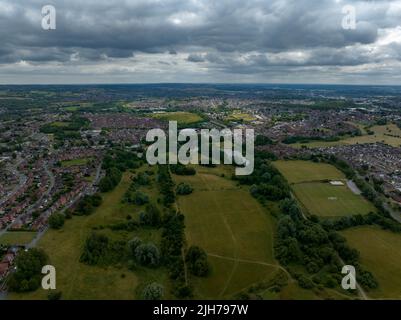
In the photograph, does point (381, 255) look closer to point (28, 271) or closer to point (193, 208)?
point (193, 208)

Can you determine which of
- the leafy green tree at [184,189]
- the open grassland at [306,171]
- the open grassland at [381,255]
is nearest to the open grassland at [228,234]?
the leafy green tree at [184,189]

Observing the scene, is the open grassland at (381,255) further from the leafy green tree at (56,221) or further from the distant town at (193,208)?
the leafy green tree at (56,221)

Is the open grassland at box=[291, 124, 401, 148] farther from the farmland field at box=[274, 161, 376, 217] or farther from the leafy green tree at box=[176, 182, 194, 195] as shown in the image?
the leafy green tree at box=[176, 182, 194, 195]

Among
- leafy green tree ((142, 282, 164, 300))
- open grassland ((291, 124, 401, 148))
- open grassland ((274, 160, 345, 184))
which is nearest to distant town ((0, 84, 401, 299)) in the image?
leafy green tree ((142, 282, 164, 300))

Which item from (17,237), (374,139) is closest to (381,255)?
(17,237)

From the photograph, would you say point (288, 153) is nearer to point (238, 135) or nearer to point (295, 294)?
point (238, 135)
